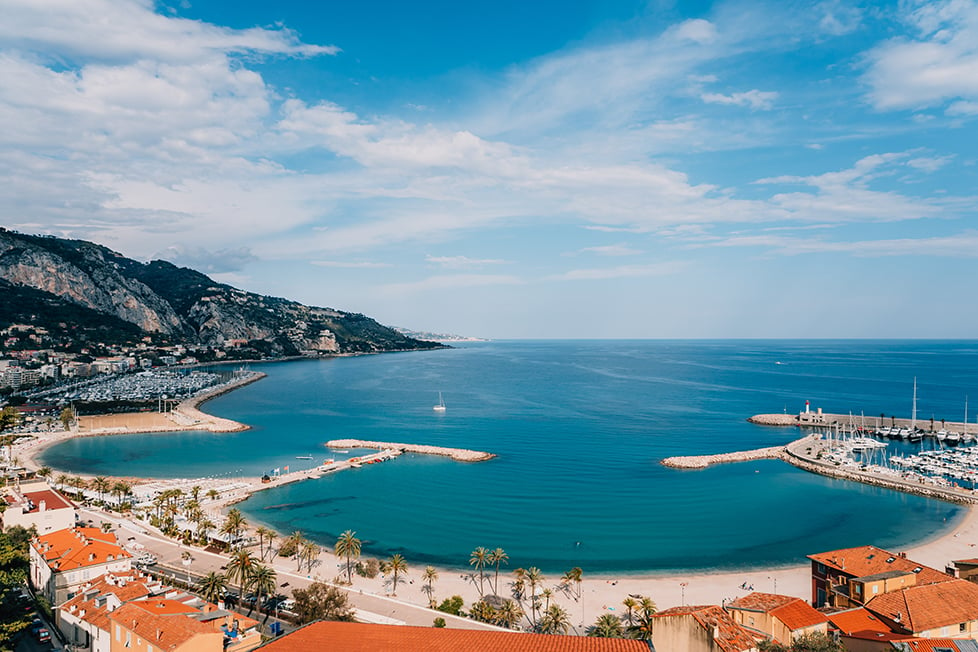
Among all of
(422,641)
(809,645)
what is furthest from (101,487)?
(809,645)

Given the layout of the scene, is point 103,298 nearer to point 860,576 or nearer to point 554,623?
point 554,623

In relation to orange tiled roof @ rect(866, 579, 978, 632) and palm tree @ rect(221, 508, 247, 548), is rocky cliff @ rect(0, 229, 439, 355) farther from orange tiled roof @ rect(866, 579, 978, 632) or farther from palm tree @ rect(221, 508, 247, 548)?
orange tiled roof @ rect(866, 579, 978, 632)

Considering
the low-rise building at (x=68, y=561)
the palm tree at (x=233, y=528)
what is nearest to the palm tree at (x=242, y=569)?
the low-rise building at (x=68, y=561)

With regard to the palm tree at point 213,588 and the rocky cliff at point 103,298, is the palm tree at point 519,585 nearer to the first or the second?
the palm tree at point 213,588

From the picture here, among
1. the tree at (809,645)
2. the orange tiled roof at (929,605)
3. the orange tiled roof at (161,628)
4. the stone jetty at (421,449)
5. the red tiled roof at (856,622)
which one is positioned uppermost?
the tree at (809,645)

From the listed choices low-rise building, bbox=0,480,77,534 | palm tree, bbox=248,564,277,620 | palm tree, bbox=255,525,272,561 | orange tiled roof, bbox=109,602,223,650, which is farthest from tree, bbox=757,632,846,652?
low-rise building, bbox=0,480,77,534

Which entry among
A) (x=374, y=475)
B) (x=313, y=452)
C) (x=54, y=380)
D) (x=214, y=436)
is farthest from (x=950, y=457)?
(x=54, y=380)
